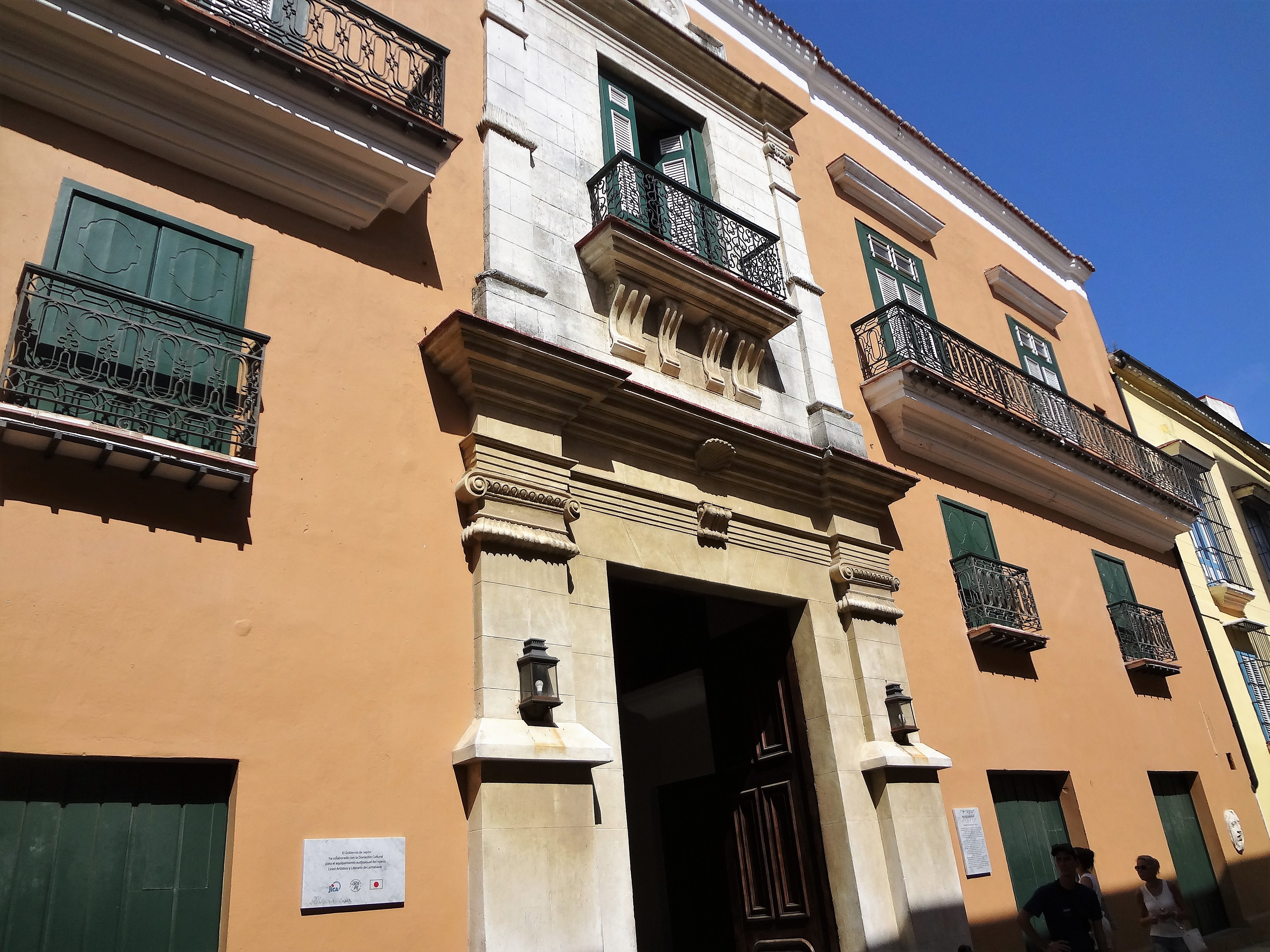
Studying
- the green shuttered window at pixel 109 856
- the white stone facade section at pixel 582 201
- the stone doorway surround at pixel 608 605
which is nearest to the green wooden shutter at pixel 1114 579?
the stone doorway surround at pixel 608 605

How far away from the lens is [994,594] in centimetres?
1007

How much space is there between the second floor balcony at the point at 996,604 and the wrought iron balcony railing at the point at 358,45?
269 inches

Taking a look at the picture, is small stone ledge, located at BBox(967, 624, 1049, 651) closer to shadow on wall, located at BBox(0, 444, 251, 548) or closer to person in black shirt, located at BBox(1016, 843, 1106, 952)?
person in black shirt, located at BBox(1016, 843, 1106, 952)

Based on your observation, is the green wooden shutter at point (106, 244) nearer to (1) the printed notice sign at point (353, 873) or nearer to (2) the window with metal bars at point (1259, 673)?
(1) the printed notice sign at point (353, 873)

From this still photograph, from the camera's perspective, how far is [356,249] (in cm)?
662

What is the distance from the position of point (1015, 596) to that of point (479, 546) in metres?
6.75

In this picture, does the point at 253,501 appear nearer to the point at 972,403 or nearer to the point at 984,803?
the point at 984,803

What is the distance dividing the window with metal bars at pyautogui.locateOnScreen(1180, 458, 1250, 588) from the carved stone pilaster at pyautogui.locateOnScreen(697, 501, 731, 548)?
34.4 ft

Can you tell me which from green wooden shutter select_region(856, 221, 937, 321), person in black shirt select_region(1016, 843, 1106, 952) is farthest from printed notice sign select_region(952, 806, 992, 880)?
green wooden shutter select_region(856, 221, 937, 321)

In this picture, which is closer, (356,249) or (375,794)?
(375,794)

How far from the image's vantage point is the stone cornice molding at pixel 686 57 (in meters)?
9.46

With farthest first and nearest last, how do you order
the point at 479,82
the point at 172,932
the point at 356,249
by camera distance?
the point at 479,82, the point at 356,249, the point at 172,932

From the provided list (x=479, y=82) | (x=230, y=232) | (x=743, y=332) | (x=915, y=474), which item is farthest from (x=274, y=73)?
(x=915, y=474)

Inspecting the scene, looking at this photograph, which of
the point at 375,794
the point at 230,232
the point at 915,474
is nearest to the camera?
the point at 375,794
